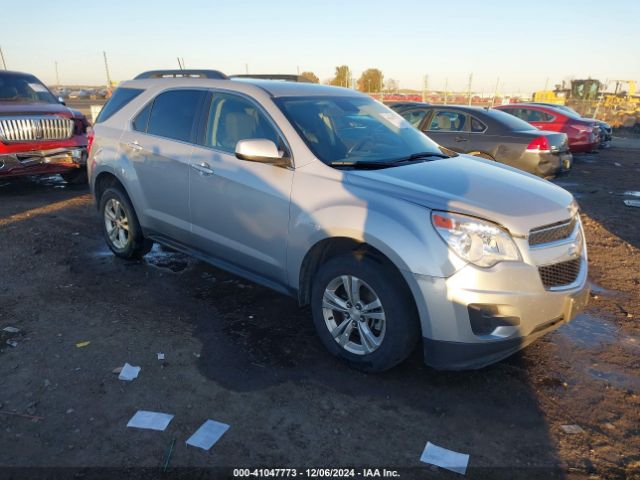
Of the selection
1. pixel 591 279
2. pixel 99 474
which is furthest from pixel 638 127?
pixel 99 474

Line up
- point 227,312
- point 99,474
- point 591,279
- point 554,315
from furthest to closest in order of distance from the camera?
point 591,279 → point 227,312 → point 554,315 → point 99,474

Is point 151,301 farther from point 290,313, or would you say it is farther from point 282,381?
point 282,381

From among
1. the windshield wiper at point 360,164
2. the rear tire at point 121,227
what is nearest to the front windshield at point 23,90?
the rear tire at point 121,227

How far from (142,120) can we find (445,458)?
13.2ft

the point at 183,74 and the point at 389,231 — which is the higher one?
the point at 183,74

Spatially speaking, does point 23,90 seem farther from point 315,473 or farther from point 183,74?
point 315,473

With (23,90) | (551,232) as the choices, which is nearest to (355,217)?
(551,232)

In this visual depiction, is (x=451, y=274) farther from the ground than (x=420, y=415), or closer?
farther from the ground

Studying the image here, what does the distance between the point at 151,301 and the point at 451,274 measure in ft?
9.30

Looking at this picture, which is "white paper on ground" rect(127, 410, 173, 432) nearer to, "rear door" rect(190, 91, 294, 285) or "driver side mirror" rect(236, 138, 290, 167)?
"rear door" rect(190, 91, 294, 285)

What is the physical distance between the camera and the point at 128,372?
10.8 ft

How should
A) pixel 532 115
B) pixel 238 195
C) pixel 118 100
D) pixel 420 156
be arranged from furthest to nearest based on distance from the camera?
1. pixel 532 115
2. pixel 118 100
3. pixel 420 156
4. pixel 238 195

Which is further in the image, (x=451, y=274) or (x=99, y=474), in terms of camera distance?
(x=451, y=274)

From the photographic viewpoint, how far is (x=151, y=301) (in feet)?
14.5
